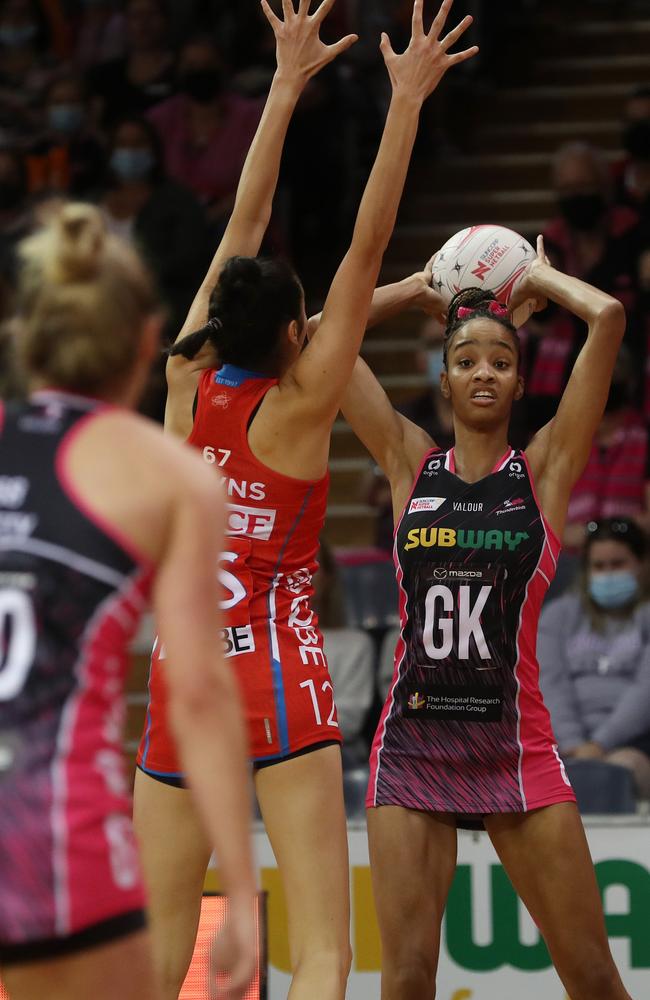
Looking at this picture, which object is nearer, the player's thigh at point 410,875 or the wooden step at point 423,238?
the player's thigh at point 410,875

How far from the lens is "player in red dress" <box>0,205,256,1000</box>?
7.89ft

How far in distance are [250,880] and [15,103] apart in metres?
8.82

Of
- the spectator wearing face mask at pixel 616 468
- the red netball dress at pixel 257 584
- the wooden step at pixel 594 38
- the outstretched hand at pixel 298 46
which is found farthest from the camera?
the wooden step at pixel 594 38

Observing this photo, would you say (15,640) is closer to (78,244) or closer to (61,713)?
(61,713)

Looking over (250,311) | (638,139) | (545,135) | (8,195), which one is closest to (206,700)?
(250,311)

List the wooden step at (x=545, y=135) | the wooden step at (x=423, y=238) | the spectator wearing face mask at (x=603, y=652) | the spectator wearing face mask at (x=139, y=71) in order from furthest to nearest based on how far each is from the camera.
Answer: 1. the wooden step at (x=545, y=135)
2. the wooden step at (x=423, y=238)
3. the spectator wearing face mask at (x=139, y=71)
4. the spectator wearing face mask at (x=603, y=652)

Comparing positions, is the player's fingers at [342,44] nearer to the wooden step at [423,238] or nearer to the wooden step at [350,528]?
the wooden step at [350,528]

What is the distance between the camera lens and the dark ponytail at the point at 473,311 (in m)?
4.64

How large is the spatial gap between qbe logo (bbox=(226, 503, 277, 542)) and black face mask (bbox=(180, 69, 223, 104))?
6255 millimetres

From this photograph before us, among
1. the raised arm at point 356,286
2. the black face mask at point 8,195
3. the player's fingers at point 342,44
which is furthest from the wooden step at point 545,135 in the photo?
the raised arm at point 356,286

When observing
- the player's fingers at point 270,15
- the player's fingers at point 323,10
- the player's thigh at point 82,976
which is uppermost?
the player's fingers at point 270,15

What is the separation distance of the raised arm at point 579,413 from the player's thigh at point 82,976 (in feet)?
Result: 7.61

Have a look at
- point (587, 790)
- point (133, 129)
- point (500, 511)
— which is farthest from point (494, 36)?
point (500, 511)

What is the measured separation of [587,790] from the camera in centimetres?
630
